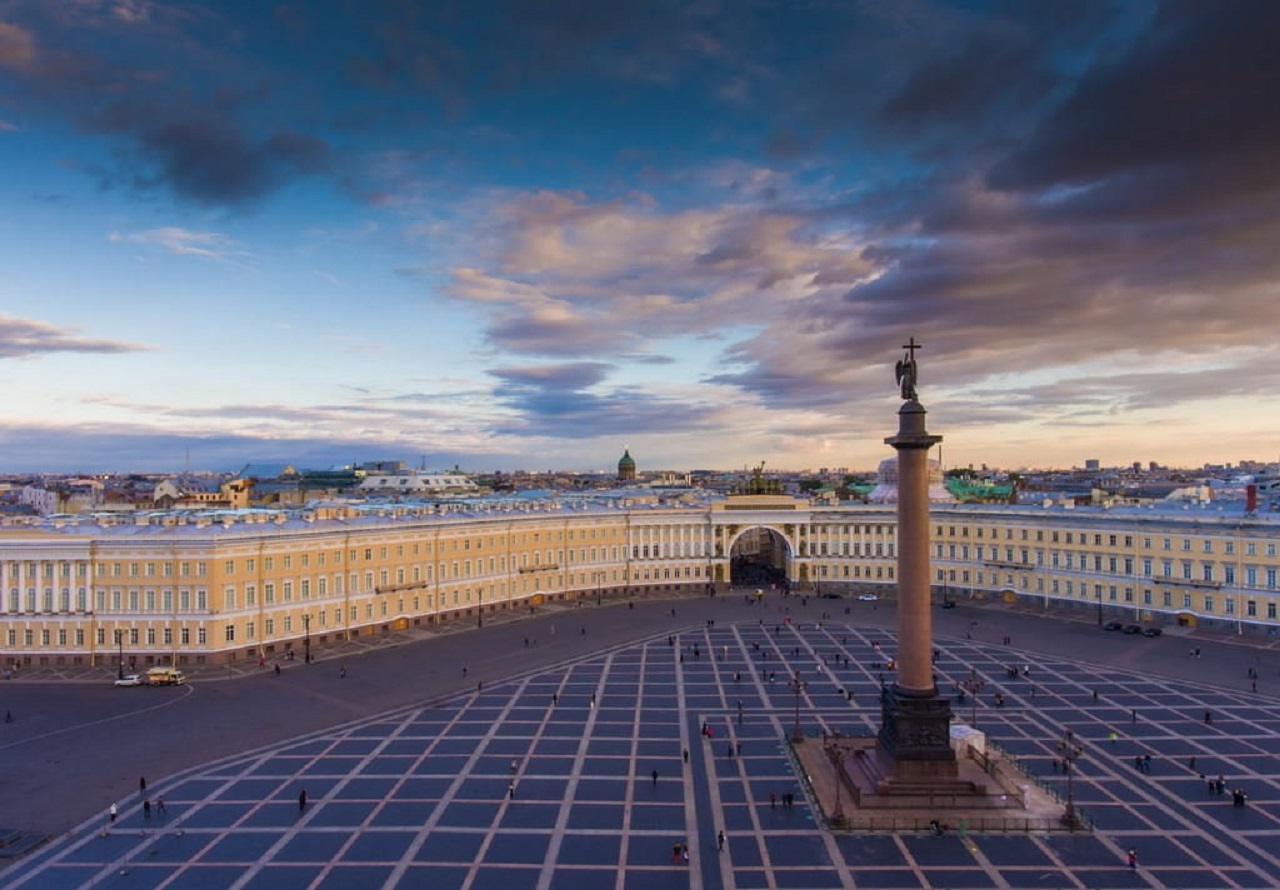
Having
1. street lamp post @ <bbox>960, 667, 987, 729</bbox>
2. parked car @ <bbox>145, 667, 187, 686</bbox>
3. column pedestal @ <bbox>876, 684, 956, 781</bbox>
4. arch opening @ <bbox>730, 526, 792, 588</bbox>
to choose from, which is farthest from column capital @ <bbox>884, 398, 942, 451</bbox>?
arch opening @ <bbox>730, 526, 792, 588</bbox>

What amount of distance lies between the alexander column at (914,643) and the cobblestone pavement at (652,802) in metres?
3.50

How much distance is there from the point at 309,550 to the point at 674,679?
2971 cm

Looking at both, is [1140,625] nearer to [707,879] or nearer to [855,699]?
[855,699]

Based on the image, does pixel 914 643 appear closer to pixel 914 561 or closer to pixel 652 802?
pixel 914 561

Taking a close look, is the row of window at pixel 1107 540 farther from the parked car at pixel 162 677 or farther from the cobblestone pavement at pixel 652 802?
the parked car at pixel 162 677

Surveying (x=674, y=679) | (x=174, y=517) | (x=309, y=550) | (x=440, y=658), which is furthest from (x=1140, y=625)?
(x=174, y=517)

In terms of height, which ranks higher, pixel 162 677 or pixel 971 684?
pixel 971 684

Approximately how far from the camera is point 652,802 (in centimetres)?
3466

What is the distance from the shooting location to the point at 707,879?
92.6ft

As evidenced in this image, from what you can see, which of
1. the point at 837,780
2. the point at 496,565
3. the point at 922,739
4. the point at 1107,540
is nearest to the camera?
the point at 922,739

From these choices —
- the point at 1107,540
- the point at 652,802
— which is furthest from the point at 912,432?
the point at 1107,540

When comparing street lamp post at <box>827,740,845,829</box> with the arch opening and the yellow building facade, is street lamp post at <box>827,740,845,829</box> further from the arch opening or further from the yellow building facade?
the arch opening

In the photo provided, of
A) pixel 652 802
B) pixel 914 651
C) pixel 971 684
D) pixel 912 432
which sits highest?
pixel 912 432

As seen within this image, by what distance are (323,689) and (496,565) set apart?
30288 mm
